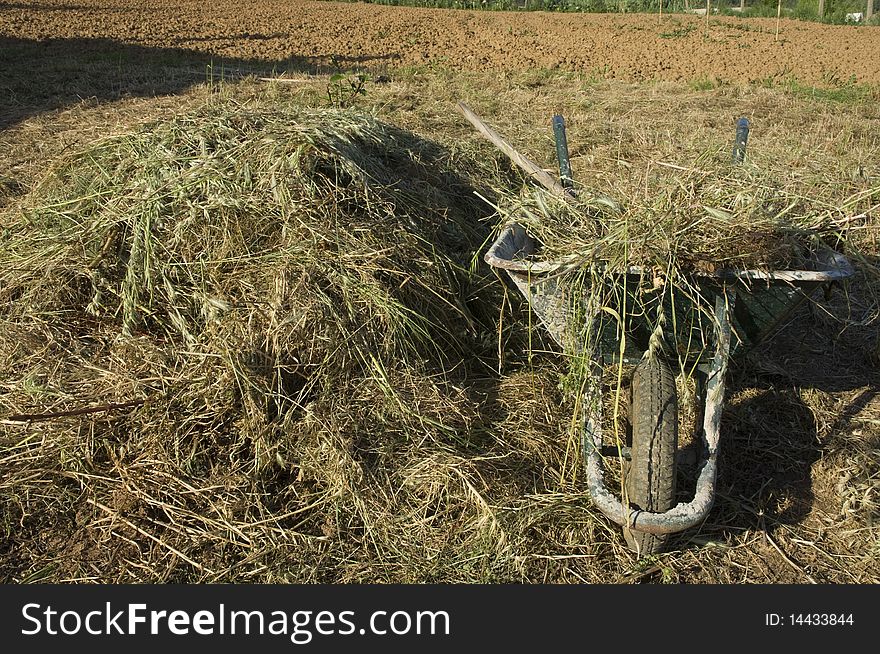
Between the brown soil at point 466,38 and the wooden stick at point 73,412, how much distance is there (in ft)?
29.0

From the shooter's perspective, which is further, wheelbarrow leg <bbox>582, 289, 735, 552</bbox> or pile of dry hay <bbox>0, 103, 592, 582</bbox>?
pile of dry hay <bbox>0, 103, 592, 582</bbox>

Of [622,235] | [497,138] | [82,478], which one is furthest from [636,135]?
[82,478]

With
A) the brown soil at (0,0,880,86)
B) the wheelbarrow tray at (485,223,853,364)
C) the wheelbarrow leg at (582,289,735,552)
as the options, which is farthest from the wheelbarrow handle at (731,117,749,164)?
the brown soil at (0,0,880,86)

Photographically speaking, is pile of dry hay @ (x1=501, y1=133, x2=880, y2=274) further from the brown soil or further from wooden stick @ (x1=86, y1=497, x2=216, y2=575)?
the brown soil

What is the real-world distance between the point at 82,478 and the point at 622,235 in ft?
6.77

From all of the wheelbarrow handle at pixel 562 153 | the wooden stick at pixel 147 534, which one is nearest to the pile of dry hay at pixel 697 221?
the wheelbarrow handle at pixel 562 153

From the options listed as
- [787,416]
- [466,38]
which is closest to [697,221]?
[787,416]

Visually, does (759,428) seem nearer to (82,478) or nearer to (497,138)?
(497,138)

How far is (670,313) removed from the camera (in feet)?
8.27

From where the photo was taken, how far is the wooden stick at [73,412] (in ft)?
8.89

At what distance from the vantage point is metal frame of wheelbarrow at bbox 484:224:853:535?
2.20 m

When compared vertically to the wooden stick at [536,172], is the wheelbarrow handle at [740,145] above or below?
above

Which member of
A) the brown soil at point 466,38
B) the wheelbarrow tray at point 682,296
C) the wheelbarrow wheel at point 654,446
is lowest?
the wheelbarrow wheel at point 654,446

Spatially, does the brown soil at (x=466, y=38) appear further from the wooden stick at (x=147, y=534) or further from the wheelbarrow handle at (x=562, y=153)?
the wooden stick at (x=147, y=534)
